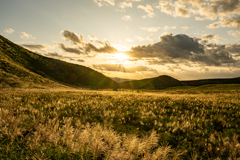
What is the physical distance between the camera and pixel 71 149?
6.67ft

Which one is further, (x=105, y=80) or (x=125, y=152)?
(x=105, y=80)

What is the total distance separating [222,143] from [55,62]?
143m

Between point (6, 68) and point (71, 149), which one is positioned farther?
point (6, 68)

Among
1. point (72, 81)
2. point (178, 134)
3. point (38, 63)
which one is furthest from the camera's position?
point (72, 81)

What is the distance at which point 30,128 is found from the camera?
299 cm

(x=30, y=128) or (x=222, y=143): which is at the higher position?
(x=30, y=128)

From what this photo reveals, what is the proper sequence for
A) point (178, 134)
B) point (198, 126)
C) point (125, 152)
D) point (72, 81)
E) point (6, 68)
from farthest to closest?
point (72, 81) → point (6, 68) → point (198, 126) → point (178, 134) → point (125, 152)

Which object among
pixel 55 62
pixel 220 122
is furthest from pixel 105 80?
pixel 220 122

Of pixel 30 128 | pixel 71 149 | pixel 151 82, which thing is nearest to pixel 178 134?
pixel 71 149

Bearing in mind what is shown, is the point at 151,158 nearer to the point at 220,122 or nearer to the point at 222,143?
the point at 222,143

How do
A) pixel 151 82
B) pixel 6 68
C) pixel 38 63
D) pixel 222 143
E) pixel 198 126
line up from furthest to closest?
pixel 151 82
pixel 38 63
pixel 6 68
pixel 198 126
pixel 222 143

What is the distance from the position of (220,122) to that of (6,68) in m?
68.4

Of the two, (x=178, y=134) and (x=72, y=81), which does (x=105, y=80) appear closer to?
(x=72, y=81)

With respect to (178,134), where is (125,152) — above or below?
above
